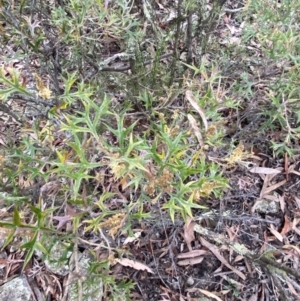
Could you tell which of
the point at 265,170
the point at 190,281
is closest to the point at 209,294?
the point at 190,281

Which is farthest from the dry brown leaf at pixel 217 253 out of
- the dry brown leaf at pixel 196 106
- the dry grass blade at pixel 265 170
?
the dry brown leaf at pixel 196 106

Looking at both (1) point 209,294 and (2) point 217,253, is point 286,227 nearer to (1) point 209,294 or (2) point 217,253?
(2) point 217,253

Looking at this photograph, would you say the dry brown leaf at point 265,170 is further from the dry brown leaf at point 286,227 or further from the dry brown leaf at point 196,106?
the dry brown leaf at point 196,106

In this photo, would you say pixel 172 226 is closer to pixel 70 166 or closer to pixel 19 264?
pixel 19 264

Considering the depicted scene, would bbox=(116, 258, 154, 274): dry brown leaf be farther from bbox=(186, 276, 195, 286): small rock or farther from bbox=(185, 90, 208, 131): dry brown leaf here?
bbox=(185, 90, 208, 131): dry brown leaf

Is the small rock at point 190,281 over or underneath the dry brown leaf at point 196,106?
underneath

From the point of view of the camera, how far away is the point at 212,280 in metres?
1.79

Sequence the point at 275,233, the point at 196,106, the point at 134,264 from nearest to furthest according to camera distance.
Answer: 1. the point at 196,106
2. the point at 134,264
3. the point at 275,233

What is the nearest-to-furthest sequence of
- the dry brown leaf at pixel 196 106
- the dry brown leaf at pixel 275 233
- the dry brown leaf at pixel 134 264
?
the dry brown leaf at pixel 196 106 → the dry brown leaf at pixel 134 264 → the dry brown leaf at pixel 275 233

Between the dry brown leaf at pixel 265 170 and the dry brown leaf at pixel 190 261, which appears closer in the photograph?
the dry brown leaf at pixel 190 261

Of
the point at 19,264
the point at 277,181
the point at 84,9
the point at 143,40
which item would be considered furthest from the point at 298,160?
the point at 19,264

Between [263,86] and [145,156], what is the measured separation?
978mm

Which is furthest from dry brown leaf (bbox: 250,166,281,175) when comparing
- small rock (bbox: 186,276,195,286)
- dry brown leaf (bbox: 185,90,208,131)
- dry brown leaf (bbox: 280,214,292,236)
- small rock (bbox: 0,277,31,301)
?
small rock (bbox: 0,277,31,301)

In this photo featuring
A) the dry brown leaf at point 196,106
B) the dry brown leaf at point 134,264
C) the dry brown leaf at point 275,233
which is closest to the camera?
the dry brown leaf at point 196,106
